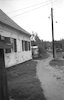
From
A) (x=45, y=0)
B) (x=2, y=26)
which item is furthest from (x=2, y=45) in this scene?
(x=45, y=0)

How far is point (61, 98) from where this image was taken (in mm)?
4836

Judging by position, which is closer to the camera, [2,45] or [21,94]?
[2,45]

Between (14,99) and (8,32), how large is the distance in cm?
799

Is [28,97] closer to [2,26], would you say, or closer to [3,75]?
[3,75]

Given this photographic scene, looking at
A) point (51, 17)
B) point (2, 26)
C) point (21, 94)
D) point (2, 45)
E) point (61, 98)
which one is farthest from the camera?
point (51, 17)

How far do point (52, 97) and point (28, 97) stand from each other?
0.87 m

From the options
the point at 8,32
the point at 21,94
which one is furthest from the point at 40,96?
the point at 8,32

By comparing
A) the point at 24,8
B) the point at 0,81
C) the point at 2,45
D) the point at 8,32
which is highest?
the point at 24,8

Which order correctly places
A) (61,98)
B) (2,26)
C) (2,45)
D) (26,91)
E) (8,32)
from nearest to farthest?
(2,45) < (61,98) < (26,91) < (2,26) < (8,32)

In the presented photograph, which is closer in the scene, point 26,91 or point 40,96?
point 40,96

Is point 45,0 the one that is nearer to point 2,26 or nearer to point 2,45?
point 2,26

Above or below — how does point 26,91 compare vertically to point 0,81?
below

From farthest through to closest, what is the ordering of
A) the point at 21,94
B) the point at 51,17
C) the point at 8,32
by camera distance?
the point at 51,17 → the point at 8,32 → the point at 21,94

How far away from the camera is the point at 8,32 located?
11992 millimetres
